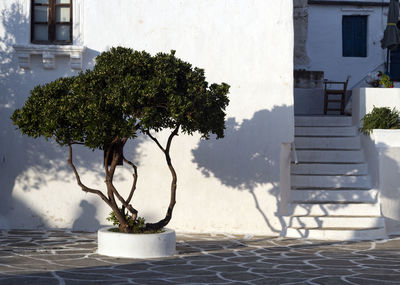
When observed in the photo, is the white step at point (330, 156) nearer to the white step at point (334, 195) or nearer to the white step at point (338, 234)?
the white step at point (334, 195)

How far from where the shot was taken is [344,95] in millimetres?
17125

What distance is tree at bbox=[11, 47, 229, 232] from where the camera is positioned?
9.27 metres

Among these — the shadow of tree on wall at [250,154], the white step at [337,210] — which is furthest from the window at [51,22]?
the white step at [337,210]

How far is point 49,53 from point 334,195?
6.39m

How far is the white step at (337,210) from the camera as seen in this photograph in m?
12.6

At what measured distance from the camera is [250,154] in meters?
12.9

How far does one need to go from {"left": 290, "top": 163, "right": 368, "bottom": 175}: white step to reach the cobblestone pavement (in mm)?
1820

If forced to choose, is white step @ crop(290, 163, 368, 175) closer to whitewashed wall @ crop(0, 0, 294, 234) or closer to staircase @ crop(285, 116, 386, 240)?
staircase @ crop(285, 116, 386, 240)

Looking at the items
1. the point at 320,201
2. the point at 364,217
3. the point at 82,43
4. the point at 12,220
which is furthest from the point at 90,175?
the point at 364,217

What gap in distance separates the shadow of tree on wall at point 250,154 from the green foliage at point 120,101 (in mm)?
2812

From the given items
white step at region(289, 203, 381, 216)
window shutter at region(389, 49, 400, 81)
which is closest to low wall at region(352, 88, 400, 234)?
white step at region(289, 203, 381, 216)

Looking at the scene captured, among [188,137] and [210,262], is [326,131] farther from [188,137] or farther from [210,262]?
[210,262]

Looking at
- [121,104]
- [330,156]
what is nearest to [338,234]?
[330,156]

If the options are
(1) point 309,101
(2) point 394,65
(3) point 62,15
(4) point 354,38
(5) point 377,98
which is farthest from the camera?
(2) point 394,65
